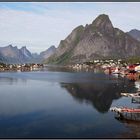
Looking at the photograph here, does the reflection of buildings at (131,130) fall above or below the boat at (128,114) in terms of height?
below

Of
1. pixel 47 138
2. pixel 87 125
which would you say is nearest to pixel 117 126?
pixel 87 125

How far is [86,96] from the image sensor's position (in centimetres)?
8306

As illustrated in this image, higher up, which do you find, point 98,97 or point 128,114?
point 128,114

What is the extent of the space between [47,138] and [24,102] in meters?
30.8

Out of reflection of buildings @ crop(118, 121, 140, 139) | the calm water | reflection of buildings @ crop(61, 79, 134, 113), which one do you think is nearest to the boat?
the calm water

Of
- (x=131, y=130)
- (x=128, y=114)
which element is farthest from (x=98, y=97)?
(x=131, y=130)

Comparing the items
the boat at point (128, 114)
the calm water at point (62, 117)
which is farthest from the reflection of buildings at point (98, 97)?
the boat at point (128, 114)

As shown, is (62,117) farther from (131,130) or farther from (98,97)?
(98,97)

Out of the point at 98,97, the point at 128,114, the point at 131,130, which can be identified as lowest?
the point at 131,130

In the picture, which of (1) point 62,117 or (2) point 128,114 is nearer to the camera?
(2) point 128,114

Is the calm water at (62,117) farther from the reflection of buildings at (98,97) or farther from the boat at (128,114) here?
the boat at (128,114)

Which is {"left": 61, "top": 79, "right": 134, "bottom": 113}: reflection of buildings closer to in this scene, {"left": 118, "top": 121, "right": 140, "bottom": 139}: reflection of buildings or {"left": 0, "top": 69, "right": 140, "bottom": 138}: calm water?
{"left": 0, "top": 69, "right": 140, "bottom": 138}: calm water

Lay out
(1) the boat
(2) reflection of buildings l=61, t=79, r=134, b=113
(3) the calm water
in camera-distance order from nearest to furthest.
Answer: (3) the calm water → (1) the boat → (2) reflection of buildings l=61, t=79, r=134, b=113

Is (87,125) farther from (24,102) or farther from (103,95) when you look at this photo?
(103,95)
